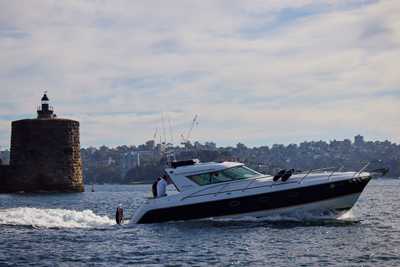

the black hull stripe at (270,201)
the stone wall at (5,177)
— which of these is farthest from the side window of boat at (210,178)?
the stone wall at (5,177)

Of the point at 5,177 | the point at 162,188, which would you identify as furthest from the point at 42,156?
the point at 162,188

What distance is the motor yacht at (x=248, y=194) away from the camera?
2580 cm

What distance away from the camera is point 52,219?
2933 cm

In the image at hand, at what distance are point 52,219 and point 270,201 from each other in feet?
30.7

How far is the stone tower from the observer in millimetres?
69938

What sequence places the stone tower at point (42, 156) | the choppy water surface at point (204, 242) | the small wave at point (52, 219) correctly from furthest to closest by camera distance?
the stone tower at point (42, 156) < the small wave at point (52, 219) < the choppy water surface at point (204, 242)

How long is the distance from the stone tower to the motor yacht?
148 ft

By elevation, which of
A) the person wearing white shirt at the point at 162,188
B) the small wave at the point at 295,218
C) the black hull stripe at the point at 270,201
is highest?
the person wearing white shirt at the point at 162,188

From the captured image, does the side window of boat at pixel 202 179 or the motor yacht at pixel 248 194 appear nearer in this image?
the motor yacht at pixel 248 194

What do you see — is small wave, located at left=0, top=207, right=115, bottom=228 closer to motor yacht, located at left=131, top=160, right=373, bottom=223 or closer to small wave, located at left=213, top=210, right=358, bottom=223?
motor yacht, located at left=131, top=160, right=373, bottom=223

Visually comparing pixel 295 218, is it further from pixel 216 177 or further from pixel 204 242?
pixel 204 242

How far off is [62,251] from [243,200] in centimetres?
750

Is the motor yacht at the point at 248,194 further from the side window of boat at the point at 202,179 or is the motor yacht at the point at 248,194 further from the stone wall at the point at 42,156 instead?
the stone wall at the point at 42,156

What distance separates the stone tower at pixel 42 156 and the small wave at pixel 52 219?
39412 millimetres
